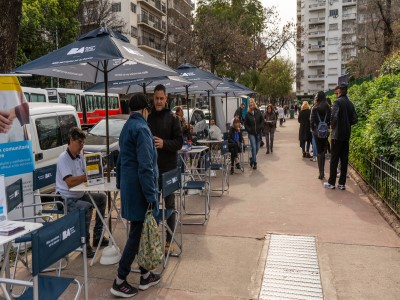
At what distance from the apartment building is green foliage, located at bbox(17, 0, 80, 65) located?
56.1 metres

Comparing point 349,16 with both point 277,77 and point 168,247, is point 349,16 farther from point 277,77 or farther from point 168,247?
point 168,247

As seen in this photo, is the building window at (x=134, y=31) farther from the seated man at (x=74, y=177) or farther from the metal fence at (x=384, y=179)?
the seated man at (x=74, y=177)

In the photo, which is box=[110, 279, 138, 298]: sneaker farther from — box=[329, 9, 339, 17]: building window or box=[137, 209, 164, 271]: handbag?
box=[329, 9, 339, 17]: building window

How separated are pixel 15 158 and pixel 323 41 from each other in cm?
8764

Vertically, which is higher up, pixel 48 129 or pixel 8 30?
pixel 8 30

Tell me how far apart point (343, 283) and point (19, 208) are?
4015 millimetres

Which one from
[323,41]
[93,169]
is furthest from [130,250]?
[323,41]

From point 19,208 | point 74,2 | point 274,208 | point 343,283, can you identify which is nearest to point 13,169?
point 19,208

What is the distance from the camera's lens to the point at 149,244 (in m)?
3.93

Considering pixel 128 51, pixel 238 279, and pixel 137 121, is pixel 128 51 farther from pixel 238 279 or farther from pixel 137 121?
pixel 238 279

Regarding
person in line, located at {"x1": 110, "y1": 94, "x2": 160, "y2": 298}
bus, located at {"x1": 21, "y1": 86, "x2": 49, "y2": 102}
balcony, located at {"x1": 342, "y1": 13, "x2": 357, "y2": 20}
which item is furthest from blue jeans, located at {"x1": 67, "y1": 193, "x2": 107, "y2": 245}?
balcony, located at {"x1": 342, "y1": 13, "x2": 357, "y2": 20}

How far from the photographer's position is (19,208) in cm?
518

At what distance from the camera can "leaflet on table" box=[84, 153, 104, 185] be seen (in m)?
4.84

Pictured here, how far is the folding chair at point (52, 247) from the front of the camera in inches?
102
